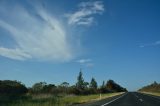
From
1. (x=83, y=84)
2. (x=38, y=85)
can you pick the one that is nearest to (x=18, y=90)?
(x=38, y=85)

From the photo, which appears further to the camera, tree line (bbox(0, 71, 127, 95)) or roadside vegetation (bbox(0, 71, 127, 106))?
tree line (bbox(0, 71, 127, 95))

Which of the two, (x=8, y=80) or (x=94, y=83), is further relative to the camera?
(x=94, y=83)

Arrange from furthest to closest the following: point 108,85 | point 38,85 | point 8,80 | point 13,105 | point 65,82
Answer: point 108,85
point 65,82
point 38,85
point 8,80
point 13,105

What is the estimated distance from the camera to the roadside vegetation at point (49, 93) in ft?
94.1

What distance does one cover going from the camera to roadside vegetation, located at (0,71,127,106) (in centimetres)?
2869

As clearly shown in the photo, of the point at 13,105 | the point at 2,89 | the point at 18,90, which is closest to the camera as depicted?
the point at 13,105

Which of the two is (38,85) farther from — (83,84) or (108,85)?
(108,85)

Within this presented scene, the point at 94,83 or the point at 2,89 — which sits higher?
the point at 94,83

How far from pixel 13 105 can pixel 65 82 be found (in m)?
95.3

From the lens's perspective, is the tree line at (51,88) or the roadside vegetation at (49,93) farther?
the tree line at (51,88)

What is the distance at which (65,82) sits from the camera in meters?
118

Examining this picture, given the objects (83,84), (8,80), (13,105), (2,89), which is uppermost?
(83,84)

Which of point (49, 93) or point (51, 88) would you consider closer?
point (49, 93)

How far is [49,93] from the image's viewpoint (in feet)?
181
